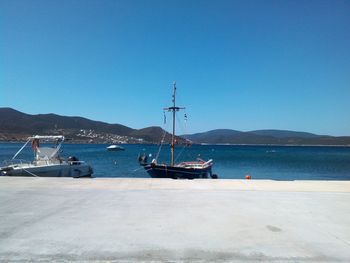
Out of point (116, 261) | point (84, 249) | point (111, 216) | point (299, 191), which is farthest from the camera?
point (299, 191)

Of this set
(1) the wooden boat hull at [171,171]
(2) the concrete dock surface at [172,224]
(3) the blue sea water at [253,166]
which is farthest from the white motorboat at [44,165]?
(2) the concrete dock surface at [172,224]

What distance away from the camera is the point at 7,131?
7603 inches

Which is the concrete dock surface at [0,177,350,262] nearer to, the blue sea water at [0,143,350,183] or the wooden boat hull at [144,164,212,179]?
the wooden boat hull at [144,164,212,179]

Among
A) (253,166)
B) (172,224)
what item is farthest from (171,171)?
(253,166)

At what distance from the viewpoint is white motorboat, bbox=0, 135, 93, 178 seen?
70.0ft

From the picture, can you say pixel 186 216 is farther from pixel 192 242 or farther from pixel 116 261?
pixel 116 261

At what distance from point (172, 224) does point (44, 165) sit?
2001cm

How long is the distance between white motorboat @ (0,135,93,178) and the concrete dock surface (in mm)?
12978

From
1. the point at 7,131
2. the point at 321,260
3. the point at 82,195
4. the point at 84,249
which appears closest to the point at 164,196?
the point at 82,195

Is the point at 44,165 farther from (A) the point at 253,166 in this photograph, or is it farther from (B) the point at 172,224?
(A) the point at 253,166

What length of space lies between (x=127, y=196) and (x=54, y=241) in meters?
3.63

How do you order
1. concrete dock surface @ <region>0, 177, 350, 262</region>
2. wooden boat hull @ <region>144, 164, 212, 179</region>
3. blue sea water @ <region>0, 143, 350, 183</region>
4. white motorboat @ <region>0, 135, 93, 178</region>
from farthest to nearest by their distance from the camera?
blue sea water @ <region>0, 143, 350, 183</region> < wooden boat hull @ <region>144, 164, 212, 179</region> < white motorboat @ <region>0, 135, 93, 178</region> < concrete dock surface @ <region>0, 177, 350, 262</region>

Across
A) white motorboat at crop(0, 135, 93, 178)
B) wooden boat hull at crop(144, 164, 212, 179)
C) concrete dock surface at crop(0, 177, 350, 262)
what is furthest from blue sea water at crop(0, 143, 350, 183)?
concrete dock surface at crop(0, 177, 350, 262)

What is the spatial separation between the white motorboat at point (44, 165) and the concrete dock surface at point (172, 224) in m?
13.0
